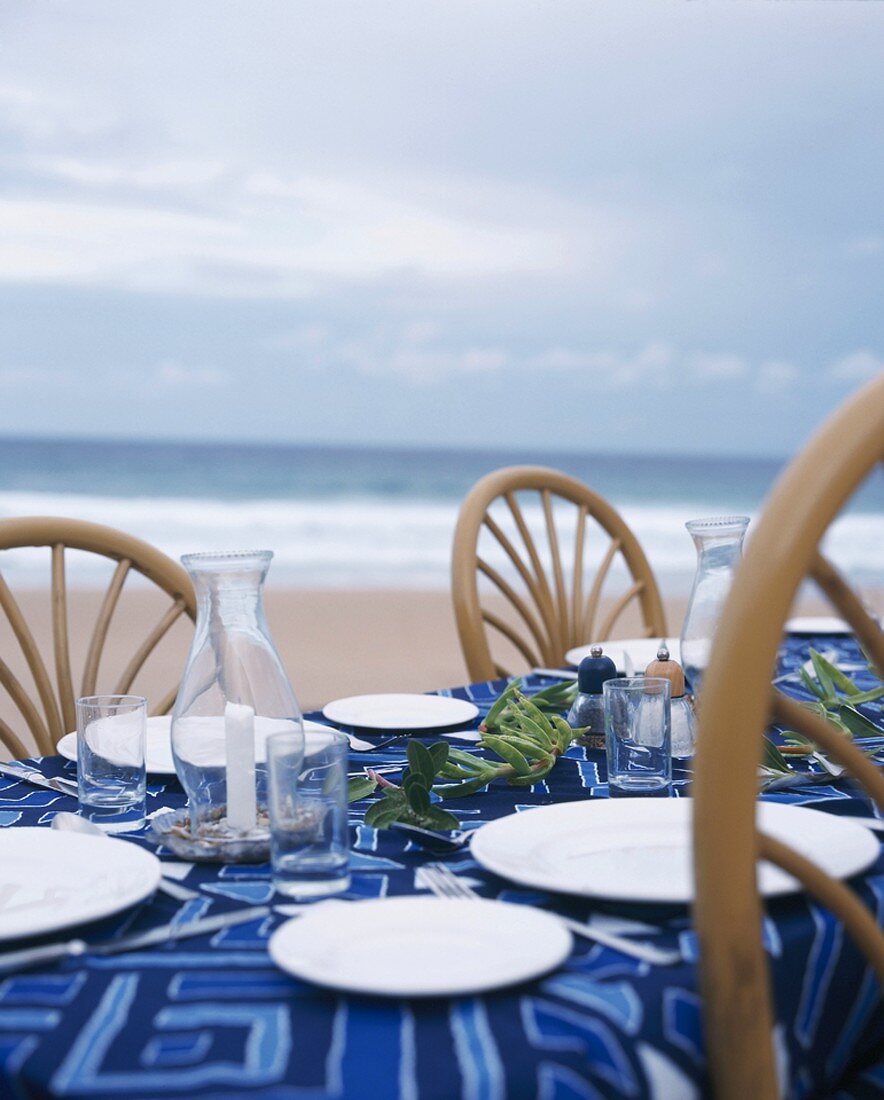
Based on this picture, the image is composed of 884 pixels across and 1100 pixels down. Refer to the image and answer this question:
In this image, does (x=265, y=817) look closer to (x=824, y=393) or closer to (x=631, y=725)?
(x=631, y=725)

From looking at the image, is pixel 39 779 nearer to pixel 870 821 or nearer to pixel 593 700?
pixel 593 700

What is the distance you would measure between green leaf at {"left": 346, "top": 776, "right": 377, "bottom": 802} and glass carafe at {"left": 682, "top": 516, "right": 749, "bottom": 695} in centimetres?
34

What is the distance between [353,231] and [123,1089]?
66.6ft

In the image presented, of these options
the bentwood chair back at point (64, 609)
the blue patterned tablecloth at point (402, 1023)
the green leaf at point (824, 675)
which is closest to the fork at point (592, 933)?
the blue patterned tablecloth at point (402, 1023)

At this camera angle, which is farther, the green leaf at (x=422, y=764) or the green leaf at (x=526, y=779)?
the green leaf at (x=526, y=779)

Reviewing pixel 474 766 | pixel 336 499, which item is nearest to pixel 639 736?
pixel 474 766

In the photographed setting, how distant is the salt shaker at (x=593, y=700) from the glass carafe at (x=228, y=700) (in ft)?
1.40

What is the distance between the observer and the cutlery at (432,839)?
0.84 m

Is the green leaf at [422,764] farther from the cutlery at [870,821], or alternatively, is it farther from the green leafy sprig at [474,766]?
the cutlery at [870,821]

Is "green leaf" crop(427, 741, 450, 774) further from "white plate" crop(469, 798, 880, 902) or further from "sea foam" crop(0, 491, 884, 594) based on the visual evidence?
"sea foam" crop(0, 491, 884, 594)

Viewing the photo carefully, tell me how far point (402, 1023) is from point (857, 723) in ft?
2.33

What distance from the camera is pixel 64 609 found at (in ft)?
5.04

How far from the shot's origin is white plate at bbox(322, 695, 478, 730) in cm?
131

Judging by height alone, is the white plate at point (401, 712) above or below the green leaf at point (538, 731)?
below
